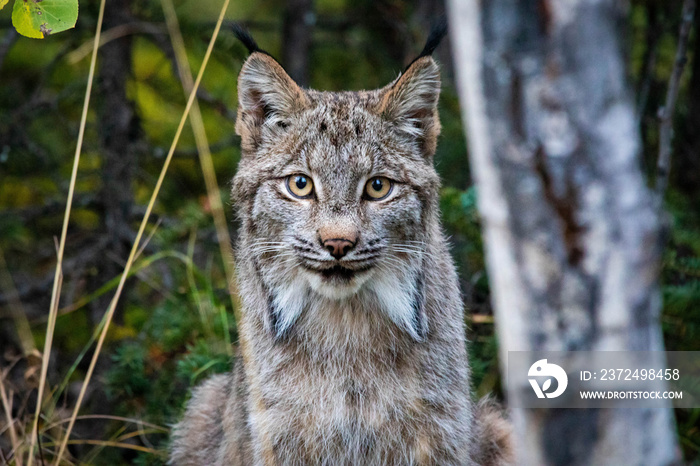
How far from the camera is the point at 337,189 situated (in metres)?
3.60

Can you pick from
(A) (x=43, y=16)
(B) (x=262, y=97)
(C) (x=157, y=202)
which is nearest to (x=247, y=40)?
(B) (x=262, y=97)

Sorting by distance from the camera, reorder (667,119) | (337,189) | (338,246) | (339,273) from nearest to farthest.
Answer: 1. (338,246)
2. (339,273)
3. (337,189)
4. (667,119)

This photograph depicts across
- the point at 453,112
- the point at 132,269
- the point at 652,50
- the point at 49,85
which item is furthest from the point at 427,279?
the point at 49,85

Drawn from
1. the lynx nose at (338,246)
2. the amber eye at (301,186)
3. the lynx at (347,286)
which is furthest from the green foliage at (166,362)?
the lynx nose at (338,246)

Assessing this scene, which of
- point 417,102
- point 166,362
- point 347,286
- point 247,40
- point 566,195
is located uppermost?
point 247,40

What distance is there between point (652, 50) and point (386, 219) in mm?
3971

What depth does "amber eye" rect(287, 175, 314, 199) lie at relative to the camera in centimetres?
370

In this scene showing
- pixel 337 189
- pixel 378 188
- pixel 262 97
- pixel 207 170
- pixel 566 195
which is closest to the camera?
pixel 566 195

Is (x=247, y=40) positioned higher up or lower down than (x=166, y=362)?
higher up

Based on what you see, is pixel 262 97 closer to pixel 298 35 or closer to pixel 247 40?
pixel 247 40

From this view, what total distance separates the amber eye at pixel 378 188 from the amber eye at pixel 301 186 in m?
0.29

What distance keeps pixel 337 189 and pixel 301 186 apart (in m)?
0.23

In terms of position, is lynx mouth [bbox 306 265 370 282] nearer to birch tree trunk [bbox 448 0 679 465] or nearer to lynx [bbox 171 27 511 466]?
lynx [bbox 171 27 511 466]

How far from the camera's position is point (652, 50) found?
6.30 metres
